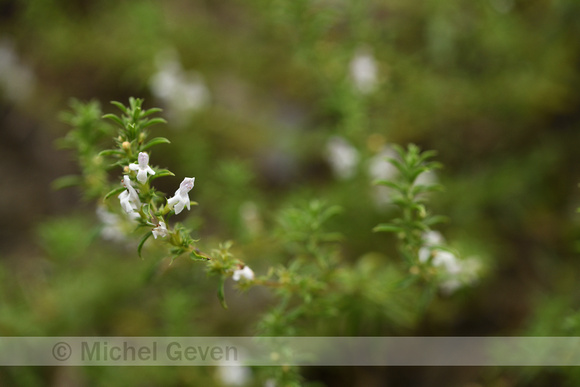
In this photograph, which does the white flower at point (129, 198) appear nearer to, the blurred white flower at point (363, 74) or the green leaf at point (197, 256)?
the green leaf at point (197, 256)

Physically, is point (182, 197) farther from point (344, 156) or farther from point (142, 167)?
point (344, 156)

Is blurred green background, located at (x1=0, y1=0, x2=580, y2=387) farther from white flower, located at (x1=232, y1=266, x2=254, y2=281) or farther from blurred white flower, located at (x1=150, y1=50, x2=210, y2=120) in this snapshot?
white flower, located at (x1=232, y1=266, x2=254, y2=281)

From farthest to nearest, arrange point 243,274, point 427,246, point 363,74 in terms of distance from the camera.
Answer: point 363,74 < point 427,246 < point 243,274

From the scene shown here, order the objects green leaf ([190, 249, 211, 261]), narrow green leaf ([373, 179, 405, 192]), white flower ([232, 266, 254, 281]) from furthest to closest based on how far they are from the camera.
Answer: narrow green leaf ([373, 179, 405, 192]) < white flower ([232, 266, 254, 281]) < green leaf ([190, 249, 211, 261])

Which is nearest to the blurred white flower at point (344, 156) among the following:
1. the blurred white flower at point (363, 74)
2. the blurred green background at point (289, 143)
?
the blurred green background at point (289, 143)

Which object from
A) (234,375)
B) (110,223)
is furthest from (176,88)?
(234,375)

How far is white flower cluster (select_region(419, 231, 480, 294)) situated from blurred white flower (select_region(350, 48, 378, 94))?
1594 millimetres

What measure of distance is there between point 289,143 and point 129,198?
3005 millimetres

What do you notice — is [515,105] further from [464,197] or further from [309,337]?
[309,337]

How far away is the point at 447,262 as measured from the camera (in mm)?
2486

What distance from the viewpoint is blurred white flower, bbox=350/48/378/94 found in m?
3.88

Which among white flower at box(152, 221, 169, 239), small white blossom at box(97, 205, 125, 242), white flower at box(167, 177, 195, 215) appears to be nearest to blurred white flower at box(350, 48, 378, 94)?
small white blossom at box(97, 205, 125, 242)

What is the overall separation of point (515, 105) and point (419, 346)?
2.16 m

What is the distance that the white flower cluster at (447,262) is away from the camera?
2.27m
